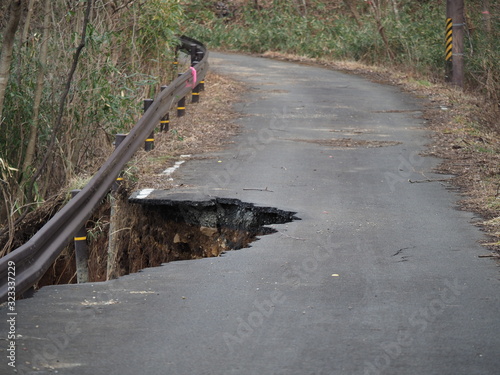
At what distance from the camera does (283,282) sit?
21.0ft

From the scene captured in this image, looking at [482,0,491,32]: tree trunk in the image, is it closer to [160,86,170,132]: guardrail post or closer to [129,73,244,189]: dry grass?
[129,73,244,189]: dry grass

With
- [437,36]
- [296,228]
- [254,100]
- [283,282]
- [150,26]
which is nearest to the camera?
[283,282]

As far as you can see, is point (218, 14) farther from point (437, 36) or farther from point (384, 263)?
point (384, 263)

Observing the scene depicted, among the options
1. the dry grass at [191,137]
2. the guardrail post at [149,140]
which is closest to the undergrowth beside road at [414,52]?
the dry grass at [191,137]

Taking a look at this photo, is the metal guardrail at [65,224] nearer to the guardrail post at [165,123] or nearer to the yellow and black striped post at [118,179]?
the yellow and black striped post at [118,179]

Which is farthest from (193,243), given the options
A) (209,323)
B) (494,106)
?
(494,106)

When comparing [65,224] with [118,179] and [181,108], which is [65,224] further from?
[181,108]

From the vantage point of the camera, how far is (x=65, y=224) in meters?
6.98

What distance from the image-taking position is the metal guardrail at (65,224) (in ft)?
18.6

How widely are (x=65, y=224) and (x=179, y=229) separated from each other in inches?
98.4

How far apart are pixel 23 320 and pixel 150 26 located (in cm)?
1188

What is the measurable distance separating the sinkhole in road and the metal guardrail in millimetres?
652

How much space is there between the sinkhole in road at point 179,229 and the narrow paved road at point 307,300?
35cm

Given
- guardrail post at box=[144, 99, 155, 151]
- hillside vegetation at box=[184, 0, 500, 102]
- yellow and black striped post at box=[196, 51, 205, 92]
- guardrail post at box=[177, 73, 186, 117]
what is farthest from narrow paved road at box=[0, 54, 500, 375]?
yellow and black striped post at box=[196, 51, 205, 92]
